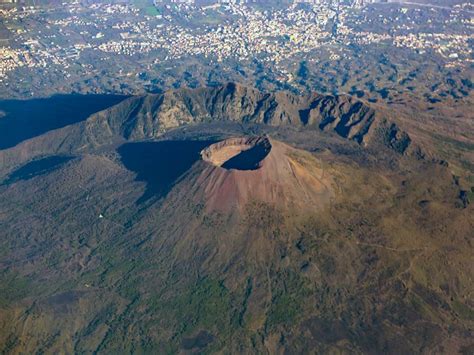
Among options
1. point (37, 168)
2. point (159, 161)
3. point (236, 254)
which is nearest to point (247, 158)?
point (159, 161)

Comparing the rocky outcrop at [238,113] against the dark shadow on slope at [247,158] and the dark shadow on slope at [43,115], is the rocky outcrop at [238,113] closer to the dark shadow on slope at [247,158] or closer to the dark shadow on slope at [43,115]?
the dark shadow on slope at [43,115]

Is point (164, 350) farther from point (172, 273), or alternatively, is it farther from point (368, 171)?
point (368, 171)

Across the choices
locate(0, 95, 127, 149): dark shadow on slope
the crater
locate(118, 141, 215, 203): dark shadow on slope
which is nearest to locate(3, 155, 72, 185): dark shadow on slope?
locate(118, 141, 215, 203): dark shadow on slope

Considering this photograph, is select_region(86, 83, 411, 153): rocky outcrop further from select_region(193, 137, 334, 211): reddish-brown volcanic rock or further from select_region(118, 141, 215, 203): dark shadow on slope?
select_region(193, 137, 334, 211): reddish-brown volcanic rock

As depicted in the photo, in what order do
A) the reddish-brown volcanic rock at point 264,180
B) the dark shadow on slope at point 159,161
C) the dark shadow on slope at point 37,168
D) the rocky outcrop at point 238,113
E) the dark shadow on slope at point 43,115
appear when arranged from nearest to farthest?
the reddish-brown volcanic rock at point 264,180, the dark shadow on slope at point 159,161, the dark shadow on slope at point 37,168, the rocky outcrop at point 238,113, the dark shadow on slope at point 43,115

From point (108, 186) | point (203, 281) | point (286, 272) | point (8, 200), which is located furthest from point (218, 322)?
point (8, 200)

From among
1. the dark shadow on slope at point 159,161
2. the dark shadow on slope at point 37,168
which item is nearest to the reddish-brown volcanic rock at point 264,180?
the dark shadow on slope at point 159,161

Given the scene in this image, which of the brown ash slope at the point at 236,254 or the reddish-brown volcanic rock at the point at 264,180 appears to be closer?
the brown ash slope at the point at 236,254

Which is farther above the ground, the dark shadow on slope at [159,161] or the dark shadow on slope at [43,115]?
the dark shadow on slope at [159,161]
